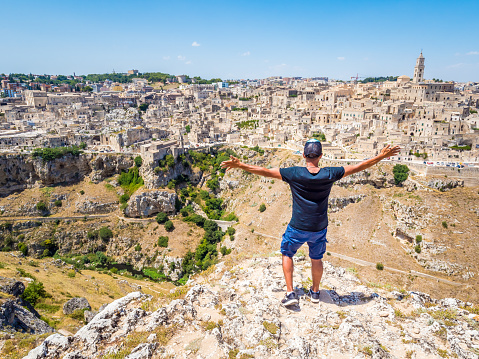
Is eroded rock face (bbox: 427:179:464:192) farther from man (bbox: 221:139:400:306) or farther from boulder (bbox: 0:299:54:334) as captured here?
boulder (bbox: 0:299:54:334)

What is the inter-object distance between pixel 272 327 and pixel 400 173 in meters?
33.4

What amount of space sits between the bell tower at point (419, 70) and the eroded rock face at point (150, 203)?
5755 centimetres

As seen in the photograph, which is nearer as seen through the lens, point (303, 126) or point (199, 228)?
point (199, 228)

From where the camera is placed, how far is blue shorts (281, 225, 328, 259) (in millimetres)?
5391

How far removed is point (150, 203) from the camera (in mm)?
38938

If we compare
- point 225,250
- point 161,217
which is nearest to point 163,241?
point 161,217

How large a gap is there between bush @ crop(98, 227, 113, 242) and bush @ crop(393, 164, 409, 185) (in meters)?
34.6

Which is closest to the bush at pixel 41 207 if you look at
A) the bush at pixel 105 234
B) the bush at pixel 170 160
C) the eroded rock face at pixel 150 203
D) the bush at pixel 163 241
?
the bush at pixel 105 234

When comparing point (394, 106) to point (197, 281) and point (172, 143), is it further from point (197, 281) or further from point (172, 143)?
point (197, 281)

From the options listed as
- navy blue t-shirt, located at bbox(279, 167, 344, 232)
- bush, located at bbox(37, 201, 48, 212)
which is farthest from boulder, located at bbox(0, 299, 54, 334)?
bush, located at bbox(37, 201, 48, 212)

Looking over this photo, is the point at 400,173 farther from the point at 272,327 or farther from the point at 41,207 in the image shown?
the point at 41,207

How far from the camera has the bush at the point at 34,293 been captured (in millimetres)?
17578

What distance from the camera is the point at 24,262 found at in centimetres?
2644

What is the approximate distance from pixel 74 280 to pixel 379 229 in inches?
1129
